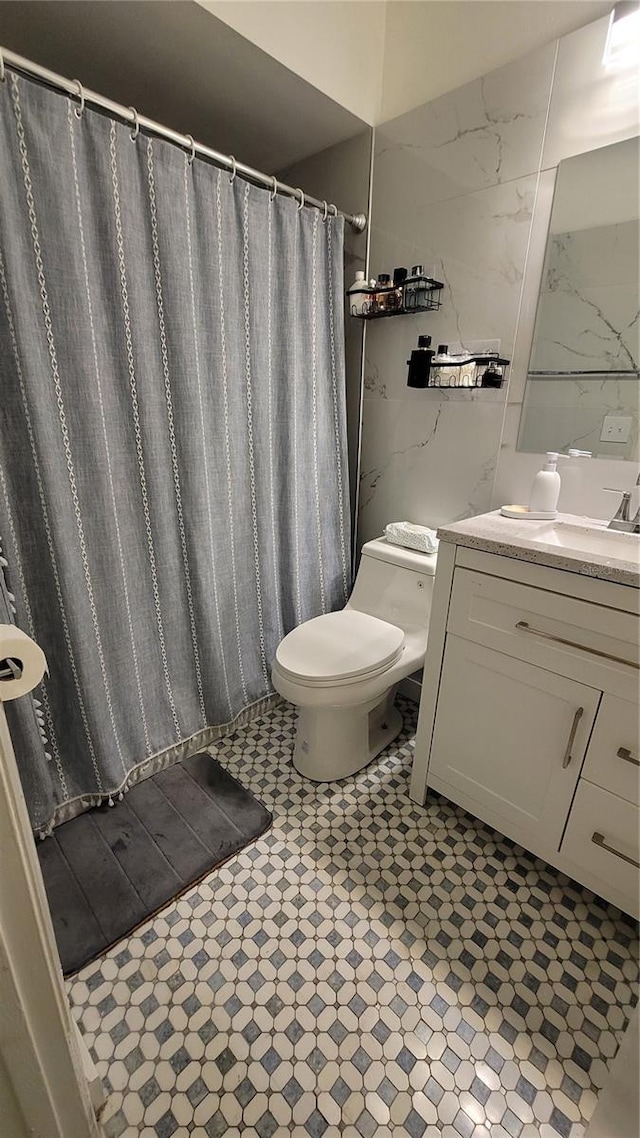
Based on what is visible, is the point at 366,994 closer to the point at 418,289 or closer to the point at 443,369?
the point at 443,369

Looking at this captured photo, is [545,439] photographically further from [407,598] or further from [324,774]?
[324,774]

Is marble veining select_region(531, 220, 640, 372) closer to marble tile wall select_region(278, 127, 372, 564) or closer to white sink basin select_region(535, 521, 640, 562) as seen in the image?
white sink basin select_region(535, 521, 640, 562)

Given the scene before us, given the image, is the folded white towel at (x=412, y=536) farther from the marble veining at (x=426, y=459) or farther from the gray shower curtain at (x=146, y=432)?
the gray shower curtain at (x=146, y=432)

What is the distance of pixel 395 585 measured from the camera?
5.63 ft

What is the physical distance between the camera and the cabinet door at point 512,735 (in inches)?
43.6

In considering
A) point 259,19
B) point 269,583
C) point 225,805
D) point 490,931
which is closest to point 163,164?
point 259,19

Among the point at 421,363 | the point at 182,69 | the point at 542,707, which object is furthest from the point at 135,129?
the point at 542,707

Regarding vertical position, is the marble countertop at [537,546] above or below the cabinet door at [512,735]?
above

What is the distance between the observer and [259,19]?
121 centimetres

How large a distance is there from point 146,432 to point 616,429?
4.19ft

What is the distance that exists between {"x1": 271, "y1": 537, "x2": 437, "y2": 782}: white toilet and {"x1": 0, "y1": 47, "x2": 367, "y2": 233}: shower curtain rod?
1183mm

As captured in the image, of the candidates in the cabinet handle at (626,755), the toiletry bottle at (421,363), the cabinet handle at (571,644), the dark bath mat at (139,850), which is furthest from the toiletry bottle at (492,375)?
the dark bath mat at (139,850)

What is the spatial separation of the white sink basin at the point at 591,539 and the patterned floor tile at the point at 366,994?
0.88 metres

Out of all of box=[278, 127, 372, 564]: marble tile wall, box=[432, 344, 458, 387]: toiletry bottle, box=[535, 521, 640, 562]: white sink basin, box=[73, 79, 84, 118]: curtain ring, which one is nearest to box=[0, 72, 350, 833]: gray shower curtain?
box=[73, 79, 84, 118]: curtain ring
